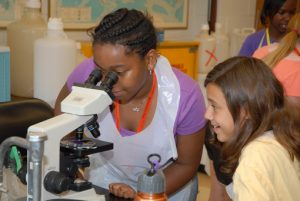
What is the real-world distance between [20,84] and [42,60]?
20 centimetres

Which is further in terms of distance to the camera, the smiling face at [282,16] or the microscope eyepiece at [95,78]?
the smiling face at [282,16]

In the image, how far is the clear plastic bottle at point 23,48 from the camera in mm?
2164

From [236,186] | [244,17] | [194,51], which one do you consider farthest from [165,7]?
[236,186]

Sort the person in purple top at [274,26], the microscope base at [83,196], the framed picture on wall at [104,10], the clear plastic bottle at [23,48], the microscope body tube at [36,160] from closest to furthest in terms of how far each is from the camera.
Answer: the microscope body tube at [36,160], the microscope base at [83,196], the clear plastic bottle at [23,48], the framed picture on wall at [104,10], the person in purple top at [274,26]

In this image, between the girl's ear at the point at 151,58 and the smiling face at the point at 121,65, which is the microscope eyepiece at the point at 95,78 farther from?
the girl's ear at the point at 151,58

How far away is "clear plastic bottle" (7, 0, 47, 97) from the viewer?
7.10 ft

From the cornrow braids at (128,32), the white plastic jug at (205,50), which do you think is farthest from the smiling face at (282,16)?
the cornrow braids at (128,32)

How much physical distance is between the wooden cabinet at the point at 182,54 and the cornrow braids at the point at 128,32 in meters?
1.55

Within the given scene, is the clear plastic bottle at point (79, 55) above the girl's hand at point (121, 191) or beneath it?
above

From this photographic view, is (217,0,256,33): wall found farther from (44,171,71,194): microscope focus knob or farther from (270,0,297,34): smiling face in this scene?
(44,171,71,194): microscope focus knob

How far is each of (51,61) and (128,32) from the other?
0.73m

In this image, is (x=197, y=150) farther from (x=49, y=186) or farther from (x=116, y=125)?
(x=49, y=186)

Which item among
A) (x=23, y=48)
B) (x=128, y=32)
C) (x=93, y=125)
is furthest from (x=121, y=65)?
(x=23, y=48)

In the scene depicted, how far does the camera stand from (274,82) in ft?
4.14
